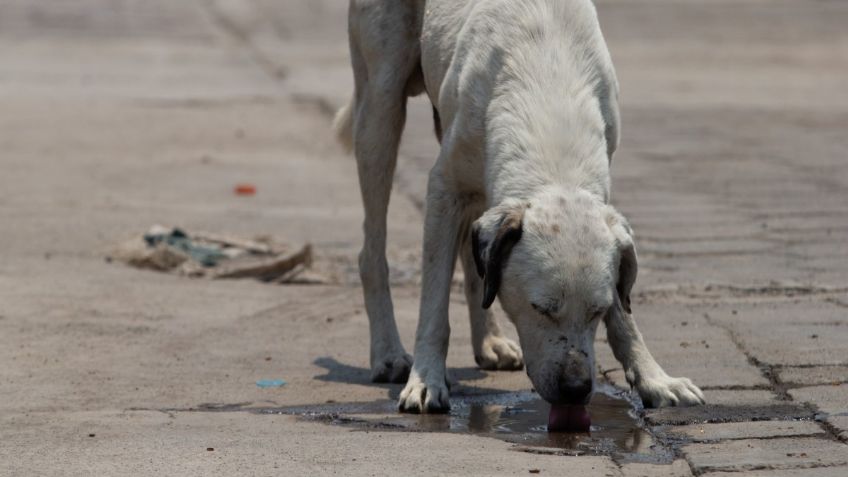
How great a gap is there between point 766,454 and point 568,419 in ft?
2.22

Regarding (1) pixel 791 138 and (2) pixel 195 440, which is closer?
(2) pixel 195 440

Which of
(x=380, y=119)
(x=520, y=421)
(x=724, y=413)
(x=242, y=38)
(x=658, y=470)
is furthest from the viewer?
(x=242, y=38)

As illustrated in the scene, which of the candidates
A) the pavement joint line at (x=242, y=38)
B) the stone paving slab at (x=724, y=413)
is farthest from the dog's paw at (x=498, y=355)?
the pavement joint line at (x=242, y=38)

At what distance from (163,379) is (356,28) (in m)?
1.73

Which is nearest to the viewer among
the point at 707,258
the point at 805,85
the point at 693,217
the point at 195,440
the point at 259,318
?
the point at 195,440

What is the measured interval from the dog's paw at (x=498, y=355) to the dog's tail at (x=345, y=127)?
4.85 feet

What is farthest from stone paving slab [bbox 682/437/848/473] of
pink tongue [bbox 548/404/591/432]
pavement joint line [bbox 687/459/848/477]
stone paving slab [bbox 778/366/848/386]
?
stone paving slab [bbox 778/366/848/386]

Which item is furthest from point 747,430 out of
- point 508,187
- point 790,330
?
point 790,330

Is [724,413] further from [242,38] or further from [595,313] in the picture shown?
[242,38]

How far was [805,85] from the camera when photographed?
1586 centimetres

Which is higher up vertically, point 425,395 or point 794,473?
point 794,473

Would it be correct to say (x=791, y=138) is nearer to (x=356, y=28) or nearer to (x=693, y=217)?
(x=693, y=217)

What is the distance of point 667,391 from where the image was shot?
17.4 ft

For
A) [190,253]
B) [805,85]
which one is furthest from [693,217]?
[805,85]
